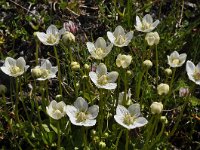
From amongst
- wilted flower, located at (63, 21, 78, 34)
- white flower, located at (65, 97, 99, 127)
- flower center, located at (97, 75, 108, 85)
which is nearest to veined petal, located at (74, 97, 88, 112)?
white flower, located at (65, 97, 99, 127)

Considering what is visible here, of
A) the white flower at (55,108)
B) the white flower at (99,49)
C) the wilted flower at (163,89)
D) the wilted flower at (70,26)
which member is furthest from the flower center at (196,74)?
the wilted flower at (70,26)

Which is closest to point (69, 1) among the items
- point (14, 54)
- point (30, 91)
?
point (14, 54)

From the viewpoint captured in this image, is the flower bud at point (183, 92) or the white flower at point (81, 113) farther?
the flower bud at point (183, 92)

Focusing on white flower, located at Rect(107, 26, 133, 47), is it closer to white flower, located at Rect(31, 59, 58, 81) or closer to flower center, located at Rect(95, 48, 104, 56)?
flower center, located at Rect(95, 48, 104, 56)

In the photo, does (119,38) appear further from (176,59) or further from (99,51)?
(176,59)

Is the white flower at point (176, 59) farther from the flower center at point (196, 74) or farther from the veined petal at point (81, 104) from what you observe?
the veined petal at point (81, 104)

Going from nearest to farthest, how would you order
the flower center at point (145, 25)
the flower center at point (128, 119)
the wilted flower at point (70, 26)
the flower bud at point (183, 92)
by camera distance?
the flower center at point (128, 119) < the flower center at point (145, 25) < the flower bud at point (183, 92) < the wilted flower at point (70, 26)
